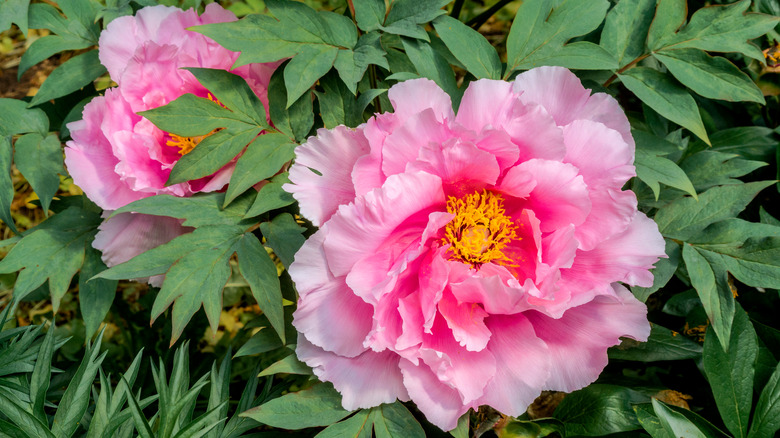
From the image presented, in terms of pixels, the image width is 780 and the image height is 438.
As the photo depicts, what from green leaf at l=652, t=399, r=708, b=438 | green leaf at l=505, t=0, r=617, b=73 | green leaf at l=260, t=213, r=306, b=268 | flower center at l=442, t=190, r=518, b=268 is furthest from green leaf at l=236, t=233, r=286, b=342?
green leaf at l=652, t=399, r=708, b=438

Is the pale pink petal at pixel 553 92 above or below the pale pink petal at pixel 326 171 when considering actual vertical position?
above

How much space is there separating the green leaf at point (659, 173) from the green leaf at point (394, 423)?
51cm

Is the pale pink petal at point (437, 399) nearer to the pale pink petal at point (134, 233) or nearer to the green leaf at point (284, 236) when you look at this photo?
the green leaf at point (284, 236)

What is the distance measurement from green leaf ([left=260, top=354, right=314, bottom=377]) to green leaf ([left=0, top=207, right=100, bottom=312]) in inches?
Answer: 17.9

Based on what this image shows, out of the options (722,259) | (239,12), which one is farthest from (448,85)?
(239,12)

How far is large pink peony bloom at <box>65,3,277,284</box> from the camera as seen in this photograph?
1068mm

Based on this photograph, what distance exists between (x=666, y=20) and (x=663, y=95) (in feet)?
0.42

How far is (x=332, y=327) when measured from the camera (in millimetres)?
908

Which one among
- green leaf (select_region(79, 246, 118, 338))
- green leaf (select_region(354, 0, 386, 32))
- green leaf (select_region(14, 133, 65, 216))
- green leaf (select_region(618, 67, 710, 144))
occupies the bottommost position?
green leaf (select_region(79, 246, 118, 338))

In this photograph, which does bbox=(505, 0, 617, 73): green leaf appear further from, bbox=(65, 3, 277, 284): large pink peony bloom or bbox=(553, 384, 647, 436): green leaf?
bbox=(553, 384, 647, 436): green leaf

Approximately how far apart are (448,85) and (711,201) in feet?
1.58

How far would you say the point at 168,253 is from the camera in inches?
39.3

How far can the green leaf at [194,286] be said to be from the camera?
3.17 ft

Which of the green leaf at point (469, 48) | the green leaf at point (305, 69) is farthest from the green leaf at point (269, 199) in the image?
the green leaf at point (469, 48)
